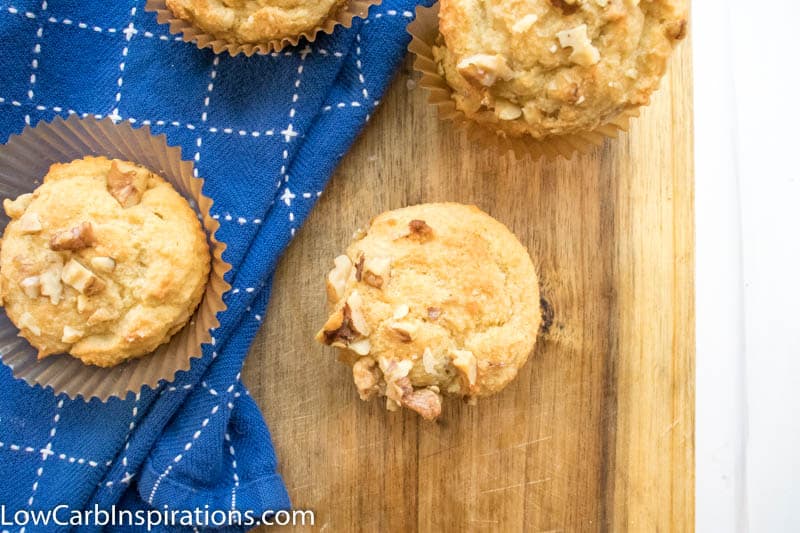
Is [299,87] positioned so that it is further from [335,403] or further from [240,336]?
[335,403]

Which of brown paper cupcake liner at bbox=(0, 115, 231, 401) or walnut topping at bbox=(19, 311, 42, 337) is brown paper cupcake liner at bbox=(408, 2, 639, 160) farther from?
walnut topping at bbox=(19, 311, 42, 337)

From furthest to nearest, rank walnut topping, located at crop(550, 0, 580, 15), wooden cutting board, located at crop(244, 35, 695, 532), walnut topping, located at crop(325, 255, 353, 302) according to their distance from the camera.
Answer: wooden cutting board, located at crop(244, 35, 695, 532) → walnut topping, located at crop(325, 255, 353, 302) → walnut topping, located at crop(550, 0, 580, 15)

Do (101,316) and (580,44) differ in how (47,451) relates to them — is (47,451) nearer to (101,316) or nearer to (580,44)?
(101,316)

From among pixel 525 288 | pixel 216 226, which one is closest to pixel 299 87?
pixel 216 226

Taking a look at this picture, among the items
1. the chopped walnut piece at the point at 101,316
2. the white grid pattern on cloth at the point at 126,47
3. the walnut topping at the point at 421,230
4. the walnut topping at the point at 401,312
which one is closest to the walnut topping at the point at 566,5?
the walnut topping at the point at 421,230

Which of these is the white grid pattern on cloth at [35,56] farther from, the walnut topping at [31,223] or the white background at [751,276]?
the white background at [751,276]

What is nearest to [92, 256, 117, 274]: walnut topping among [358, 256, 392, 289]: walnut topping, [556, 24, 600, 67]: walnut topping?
[358, 256, 392, 289]: walnut topping

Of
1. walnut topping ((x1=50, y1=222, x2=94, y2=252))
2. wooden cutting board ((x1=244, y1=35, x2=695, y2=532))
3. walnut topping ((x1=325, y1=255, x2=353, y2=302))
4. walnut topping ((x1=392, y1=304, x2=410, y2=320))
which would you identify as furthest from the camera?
wooden cutting board ((x1=244, y1=35, x2=695, y2=532))
